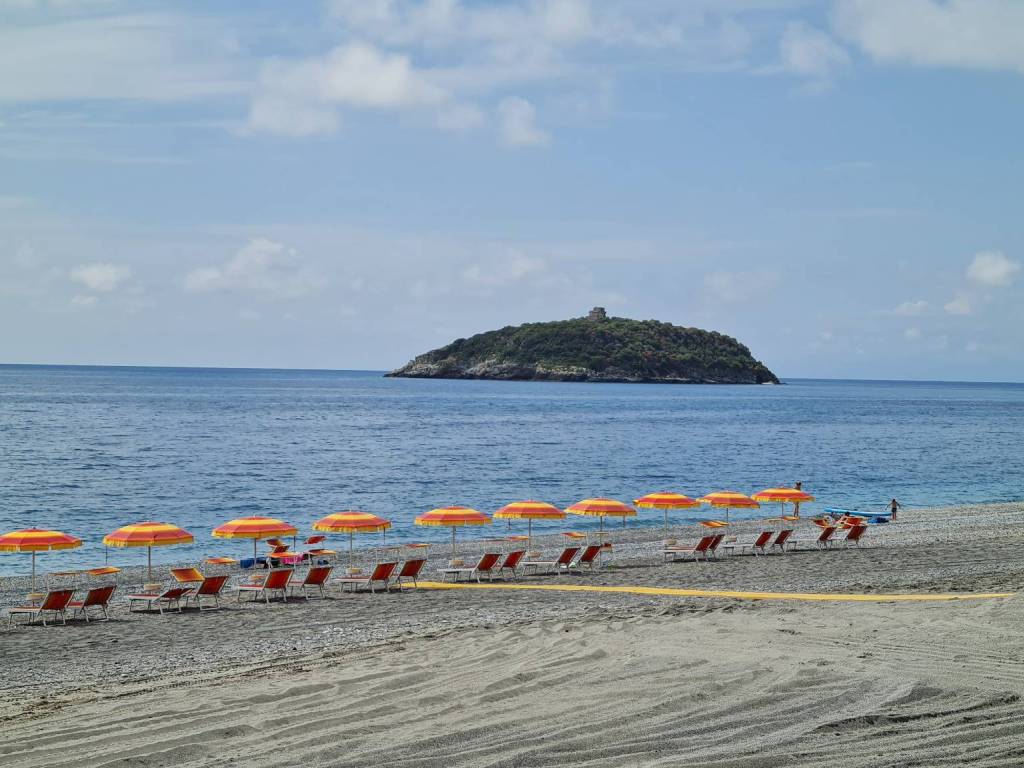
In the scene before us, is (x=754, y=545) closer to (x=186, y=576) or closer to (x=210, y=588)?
→ (x=210, y=588)

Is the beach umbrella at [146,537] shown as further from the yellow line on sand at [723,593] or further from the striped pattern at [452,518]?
the striped pattern at [452,518]

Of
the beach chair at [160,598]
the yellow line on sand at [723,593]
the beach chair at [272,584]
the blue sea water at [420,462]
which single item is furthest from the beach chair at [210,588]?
the blue sea water at [420,462]

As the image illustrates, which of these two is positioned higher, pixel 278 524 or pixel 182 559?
pixel 278 524

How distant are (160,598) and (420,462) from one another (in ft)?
131

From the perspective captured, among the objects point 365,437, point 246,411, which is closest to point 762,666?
point 365,437

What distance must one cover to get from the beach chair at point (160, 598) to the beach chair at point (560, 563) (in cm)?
710

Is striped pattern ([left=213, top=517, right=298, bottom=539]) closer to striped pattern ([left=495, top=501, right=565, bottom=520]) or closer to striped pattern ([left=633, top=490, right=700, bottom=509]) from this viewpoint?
striped pattern ([left=495, top=501, right=565, bottom=520])

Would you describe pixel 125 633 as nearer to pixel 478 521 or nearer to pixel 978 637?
pixel 478 521

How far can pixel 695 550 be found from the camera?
23.4 meters

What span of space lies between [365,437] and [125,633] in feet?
197

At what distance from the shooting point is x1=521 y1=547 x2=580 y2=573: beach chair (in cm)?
2136

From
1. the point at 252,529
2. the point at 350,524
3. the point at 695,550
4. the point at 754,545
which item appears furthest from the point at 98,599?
the point at 754,545

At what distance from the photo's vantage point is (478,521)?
21.6 metres

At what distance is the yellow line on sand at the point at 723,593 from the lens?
52.4ft
